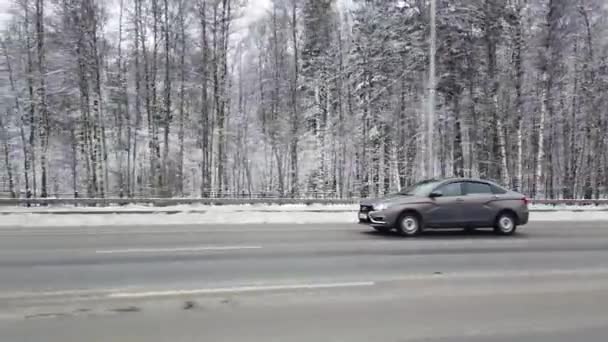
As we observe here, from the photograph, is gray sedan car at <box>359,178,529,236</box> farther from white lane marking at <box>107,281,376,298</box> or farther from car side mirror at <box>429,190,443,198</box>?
white lane marking at <box>107,281,376,298</box>

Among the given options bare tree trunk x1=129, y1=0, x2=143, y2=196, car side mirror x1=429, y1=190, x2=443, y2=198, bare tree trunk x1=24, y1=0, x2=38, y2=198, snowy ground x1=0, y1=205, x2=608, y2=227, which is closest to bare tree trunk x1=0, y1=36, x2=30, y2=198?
bare tree trunk x1=24, y1=0, x2=38, y2=198

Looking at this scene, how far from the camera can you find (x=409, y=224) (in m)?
12.5

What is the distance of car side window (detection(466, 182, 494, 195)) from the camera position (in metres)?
13.0

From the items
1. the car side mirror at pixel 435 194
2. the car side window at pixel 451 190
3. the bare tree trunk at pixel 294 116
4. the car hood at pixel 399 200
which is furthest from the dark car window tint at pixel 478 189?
the bare tree trunk at pixel 294 116

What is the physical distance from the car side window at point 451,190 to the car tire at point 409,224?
1.03m

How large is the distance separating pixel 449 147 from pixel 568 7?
462 inches

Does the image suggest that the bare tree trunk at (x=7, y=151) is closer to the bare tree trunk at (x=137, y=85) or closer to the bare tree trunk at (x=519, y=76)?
the bare tree trunk at (x=137, y=85)

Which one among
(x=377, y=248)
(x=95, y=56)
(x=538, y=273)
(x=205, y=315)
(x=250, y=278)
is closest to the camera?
(x=205, y=315)

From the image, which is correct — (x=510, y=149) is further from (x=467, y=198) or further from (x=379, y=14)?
(x=467, y=198)

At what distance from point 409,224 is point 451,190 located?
60.2 inches

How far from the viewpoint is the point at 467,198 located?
12.8 m

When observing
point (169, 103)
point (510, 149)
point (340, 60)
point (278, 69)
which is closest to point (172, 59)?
point (169, 103)

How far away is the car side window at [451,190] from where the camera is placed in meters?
12.8

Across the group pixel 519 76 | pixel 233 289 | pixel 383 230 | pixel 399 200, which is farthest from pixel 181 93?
pixel 233 289
